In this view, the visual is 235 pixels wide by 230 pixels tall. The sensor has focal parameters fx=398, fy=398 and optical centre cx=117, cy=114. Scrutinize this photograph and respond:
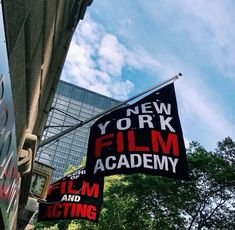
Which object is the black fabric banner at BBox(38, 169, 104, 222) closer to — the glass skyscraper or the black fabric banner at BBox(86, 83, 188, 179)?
the black fabric banner at BBox(86, 83, 188, 179)

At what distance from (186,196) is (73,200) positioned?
15.6 metres

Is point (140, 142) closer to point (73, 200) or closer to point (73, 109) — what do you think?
point (73, 200)

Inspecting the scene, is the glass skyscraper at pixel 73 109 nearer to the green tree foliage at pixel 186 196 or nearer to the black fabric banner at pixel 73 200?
the green tree foliage at pixel 186 196

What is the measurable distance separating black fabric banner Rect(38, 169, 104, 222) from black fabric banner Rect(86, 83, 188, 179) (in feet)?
10.7

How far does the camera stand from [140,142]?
281 inches

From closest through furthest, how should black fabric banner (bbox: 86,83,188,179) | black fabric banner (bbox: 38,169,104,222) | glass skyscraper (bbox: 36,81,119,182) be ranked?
black fabric banner (bbox: 86,83,188,179), black fabric banner (bbox: 38,169,104,222), glass skyscraper (bbox: 36,81,119,182)

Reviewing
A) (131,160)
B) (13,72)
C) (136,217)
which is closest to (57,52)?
(131,160)

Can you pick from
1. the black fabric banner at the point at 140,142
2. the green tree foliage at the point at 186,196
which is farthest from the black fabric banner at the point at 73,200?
the green tree foliage at the point at 186,196

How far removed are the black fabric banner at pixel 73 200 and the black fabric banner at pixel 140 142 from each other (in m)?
3.26

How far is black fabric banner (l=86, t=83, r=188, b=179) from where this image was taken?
6.75m

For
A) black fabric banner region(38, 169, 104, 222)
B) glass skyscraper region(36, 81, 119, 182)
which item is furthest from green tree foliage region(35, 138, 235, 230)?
glass skyscraper region(36, 81, 119, 182)

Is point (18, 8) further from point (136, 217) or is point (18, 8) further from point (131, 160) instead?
point (136, 217)

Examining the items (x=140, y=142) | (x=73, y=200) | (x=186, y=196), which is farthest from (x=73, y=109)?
(x=140, y=142)

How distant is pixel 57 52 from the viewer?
32.2 feet
